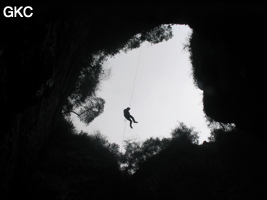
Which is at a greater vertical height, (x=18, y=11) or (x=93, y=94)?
(x=93, y=94)

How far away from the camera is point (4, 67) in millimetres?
7082

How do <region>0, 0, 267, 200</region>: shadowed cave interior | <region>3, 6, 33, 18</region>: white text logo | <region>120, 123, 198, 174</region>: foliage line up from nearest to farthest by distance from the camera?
<region>3, 6, 33, 18</region>: white text logo
<region>0, 0, 267, 200</region>: shadowed cave interior
<region>120, 123, 198, 174</region>: foliage

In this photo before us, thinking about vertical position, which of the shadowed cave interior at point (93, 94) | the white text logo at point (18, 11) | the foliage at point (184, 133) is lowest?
the white text logo at point (18, 11)

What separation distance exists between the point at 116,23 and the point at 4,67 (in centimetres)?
1499

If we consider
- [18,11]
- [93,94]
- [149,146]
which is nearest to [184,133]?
[149,146]

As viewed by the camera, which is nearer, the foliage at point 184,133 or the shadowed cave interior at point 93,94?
the shadowed cave interior at point 93,94

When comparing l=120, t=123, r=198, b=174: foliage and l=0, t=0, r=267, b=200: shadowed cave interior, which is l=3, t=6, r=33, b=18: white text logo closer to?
l=0, t=0, r=267, b=200: shadowed cave interior

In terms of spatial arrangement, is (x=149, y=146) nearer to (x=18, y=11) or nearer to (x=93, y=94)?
(x=93, y=94)

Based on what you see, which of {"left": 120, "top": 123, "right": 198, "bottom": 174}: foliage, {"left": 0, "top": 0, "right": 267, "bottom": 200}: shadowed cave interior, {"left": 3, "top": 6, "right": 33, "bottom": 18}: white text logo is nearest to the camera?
{"left": 3, "top": 6, "right": 33, "bottom": 18}: white text logo

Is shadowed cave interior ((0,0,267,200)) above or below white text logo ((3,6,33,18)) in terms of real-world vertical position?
above

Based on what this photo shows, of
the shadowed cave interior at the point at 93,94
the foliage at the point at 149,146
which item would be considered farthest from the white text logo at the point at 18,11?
the foliage at the point at 149,146

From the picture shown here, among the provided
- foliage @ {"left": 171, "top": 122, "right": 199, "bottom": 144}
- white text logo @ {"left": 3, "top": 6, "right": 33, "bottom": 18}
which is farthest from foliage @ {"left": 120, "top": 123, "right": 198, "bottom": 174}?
white text logo @ {"left": 3, "top": 6, "right": 33, "bottom": 18}

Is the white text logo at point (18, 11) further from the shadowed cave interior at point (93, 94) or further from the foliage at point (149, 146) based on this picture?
A: the foliage at point (149, 146)

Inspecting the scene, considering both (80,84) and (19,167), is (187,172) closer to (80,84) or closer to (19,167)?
(19,167)
